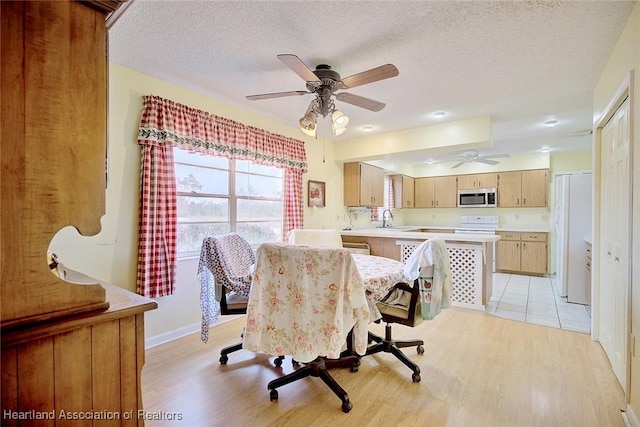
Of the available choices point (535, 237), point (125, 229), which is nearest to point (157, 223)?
point (125, 229)

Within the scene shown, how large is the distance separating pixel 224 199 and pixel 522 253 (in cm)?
550

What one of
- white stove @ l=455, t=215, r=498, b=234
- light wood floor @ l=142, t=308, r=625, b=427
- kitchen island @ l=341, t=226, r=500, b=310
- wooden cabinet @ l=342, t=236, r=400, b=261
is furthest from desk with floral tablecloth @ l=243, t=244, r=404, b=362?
white stove @ l=455, t=215, r=498, b=234

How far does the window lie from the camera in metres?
2.99

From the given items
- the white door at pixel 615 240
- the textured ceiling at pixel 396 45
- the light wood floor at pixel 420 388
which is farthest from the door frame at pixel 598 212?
the textured ceiling at pixel 396 45

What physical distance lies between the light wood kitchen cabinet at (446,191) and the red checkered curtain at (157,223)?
5.89 m

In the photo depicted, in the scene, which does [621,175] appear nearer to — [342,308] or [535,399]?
[535,399]

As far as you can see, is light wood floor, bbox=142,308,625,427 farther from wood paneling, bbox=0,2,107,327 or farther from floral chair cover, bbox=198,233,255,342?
wood paneling, bbox=0,2,107,327

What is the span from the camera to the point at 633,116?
1706 millimetres

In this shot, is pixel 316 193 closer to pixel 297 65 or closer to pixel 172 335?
pixel 172 335

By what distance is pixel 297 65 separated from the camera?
186 centimetres

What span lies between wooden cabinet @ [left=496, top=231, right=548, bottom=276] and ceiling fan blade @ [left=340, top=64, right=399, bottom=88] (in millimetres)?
5197

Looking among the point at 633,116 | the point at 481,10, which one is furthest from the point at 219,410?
the point at 633,116

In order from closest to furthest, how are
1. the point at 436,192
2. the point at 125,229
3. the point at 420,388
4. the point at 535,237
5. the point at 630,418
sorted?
the point at 630,418 < the point at 420,388 < the point at 125,229 < the point at 535,237 < the point at 436,192

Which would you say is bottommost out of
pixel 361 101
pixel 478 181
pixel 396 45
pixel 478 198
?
pixel 478 198
